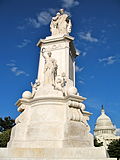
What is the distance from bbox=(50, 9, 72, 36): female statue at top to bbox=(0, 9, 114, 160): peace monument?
122 cm

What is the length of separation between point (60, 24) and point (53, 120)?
819cm

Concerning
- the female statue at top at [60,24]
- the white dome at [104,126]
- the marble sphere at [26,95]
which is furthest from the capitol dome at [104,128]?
the marble sphere at [26,95]

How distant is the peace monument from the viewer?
8.58 meters

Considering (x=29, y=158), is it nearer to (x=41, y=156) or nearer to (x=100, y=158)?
(x=41, y=156)

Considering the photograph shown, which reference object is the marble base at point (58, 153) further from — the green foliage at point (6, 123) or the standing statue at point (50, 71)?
the green foliage at point (6, 123)

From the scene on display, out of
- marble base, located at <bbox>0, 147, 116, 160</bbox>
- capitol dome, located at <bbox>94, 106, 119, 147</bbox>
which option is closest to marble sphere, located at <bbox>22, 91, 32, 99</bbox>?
marble base, located at <bbox>0, 147, 116, 160</bbox>

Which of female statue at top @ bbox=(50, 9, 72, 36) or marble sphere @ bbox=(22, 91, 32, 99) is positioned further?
female statue at top @ bbox=(50, 9, 72, 36)

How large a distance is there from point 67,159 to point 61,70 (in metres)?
6.56

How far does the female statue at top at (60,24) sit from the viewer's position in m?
15.1

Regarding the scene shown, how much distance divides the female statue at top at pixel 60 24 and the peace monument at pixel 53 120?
122 centimetres

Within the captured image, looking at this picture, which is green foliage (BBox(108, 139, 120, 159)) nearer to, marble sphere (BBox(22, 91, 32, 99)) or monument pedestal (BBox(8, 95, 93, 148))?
monument pedestal (BBox(8, 95, 93, 148))

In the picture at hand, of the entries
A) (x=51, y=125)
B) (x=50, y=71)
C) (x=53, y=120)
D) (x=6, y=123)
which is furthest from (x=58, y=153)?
(x=6, y=123)

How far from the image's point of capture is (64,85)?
1233 centimetres

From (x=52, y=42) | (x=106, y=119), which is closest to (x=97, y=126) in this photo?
(x=106, y=119)
